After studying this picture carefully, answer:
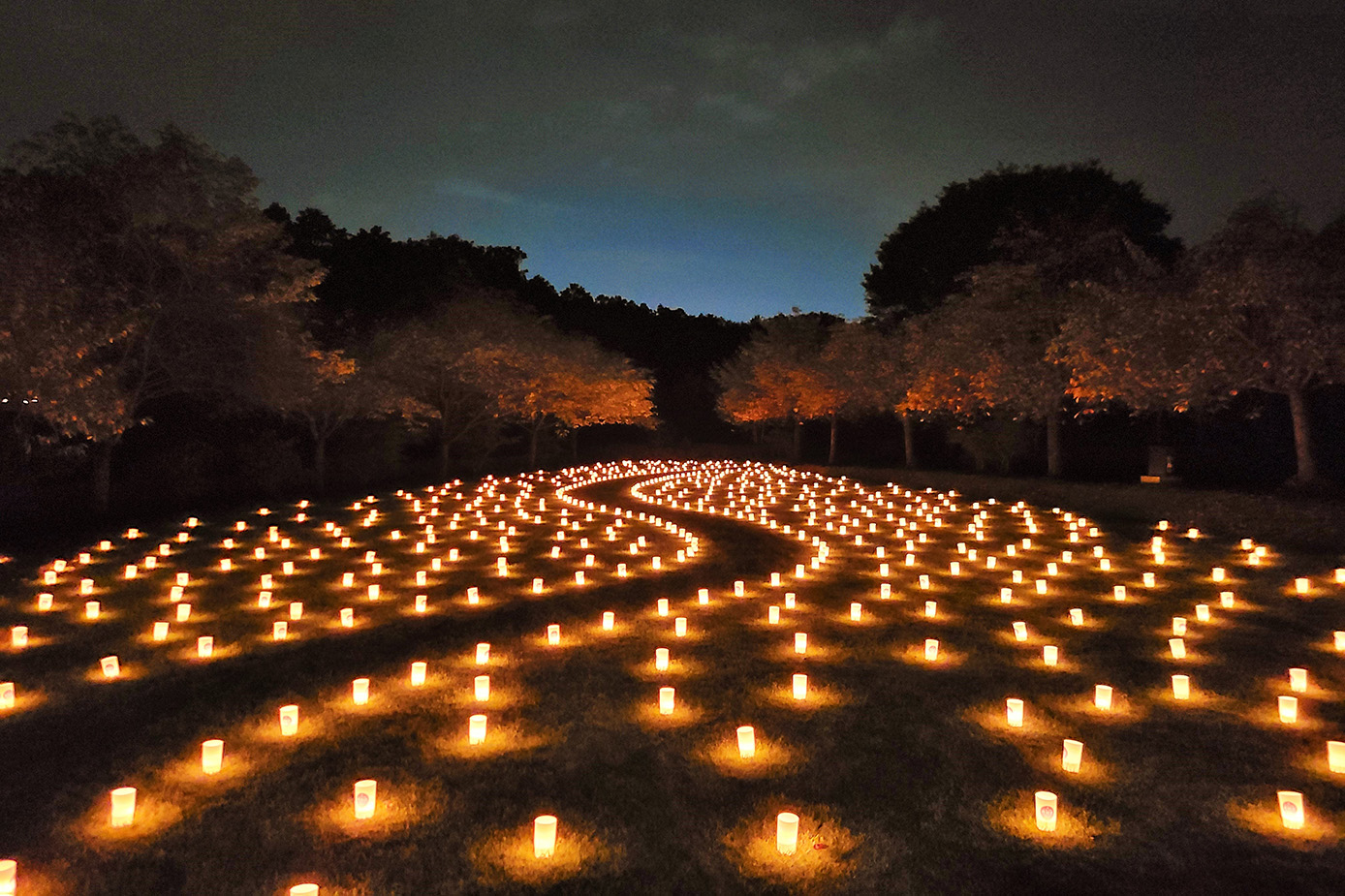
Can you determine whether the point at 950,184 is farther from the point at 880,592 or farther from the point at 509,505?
the point at 880,592

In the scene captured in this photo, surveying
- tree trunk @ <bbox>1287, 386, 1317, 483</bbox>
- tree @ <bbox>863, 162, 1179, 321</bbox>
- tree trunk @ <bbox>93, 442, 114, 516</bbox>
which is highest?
tree @ <bbox>863, 162, 1179, 321</bbox>

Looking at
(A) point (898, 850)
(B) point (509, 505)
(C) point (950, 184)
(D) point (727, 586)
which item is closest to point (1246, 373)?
(D) point (727, 586)

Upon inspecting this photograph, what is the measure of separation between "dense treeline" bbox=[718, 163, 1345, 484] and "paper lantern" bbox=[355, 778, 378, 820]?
14.4 m

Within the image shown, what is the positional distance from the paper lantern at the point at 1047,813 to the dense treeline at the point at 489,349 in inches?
470

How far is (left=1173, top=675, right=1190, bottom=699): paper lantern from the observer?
6164 mm

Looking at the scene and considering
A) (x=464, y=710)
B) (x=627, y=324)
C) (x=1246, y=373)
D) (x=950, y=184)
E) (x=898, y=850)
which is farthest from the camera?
(x=627, y=324)

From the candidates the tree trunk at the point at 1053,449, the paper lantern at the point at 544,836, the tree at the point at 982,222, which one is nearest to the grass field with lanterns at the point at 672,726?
the paper lantern at the point at 544,836

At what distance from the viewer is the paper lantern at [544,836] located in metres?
3.94

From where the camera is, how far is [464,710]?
5.86 meters

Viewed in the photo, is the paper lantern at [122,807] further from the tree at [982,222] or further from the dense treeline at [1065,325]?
the tree at [982,222]

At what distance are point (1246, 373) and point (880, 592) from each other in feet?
30.1

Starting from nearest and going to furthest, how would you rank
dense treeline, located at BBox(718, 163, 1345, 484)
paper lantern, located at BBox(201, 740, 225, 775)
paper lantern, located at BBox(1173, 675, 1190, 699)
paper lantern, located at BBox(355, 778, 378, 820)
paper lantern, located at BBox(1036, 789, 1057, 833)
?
1. paper lantern, located at BBox(1036, 789, 1057, 833)
2. paper lantern, located at BBox(355, 778, 378, 820)
3. paper lantern, located at BBox(201, 740, 225, 775)
4. paper lantern, located at BBox(1173, 675, 1190, 699)
5. dense treeline, located at BBox(718, 163, 1345, 484)

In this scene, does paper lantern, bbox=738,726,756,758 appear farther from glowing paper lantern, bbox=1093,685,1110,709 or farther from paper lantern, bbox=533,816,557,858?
glowing paper lantern, bbox=1093,685,1110,709

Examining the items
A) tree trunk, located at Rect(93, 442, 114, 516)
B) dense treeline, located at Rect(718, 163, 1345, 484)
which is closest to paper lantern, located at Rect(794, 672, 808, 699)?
dense treeline, located at Rect(718, 163, 1345, 484)
